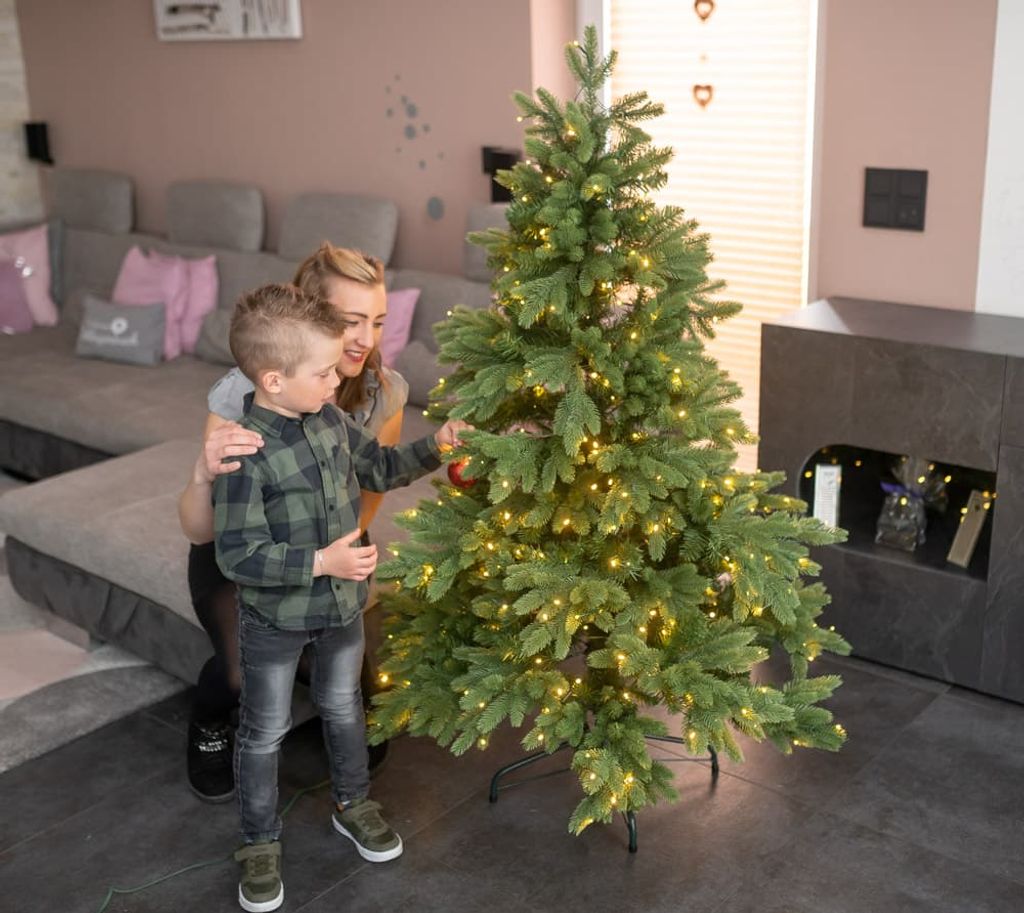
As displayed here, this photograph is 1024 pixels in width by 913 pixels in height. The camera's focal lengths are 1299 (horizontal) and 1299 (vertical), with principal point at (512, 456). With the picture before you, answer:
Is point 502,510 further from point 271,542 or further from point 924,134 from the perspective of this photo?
point 924,134

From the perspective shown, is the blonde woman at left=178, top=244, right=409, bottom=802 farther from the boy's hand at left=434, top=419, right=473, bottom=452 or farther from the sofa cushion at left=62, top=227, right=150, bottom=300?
the sofa cushion at left=62, top=227, right=150, bottom=300

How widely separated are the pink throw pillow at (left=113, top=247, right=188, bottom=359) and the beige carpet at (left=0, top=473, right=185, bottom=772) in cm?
163

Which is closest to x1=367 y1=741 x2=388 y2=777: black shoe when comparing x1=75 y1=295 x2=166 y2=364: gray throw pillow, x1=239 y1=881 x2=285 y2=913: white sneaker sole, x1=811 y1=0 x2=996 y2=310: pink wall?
x1=239 y1=881 x2=285 y2=913: white sneaker sole

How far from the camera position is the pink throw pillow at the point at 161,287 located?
504cm

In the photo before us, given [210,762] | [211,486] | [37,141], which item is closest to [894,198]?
[211,486]

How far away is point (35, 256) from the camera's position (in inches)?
222

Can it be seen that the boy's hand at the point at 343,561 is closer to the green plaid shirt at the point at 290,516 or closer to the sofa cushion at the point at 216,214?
the green plaid shirt at the point at 290,516

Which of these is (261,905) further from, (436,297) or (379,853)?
(436,297)

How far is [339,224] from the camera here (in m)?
4.70

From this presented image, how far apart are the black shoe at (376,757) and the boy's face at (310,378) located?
0.90 m

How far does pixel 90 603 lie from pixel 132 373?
5.46 feet

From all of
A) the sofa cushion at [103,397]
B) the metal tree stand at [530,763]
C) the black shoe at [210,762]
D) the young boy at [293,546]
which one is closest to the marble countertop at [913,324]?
the metal tree stand at [530,763]

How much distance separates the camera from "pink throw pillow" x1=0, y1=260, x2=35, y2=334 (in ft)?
18.1

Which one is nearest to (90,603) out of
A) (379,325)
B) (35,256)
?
(379,325)
